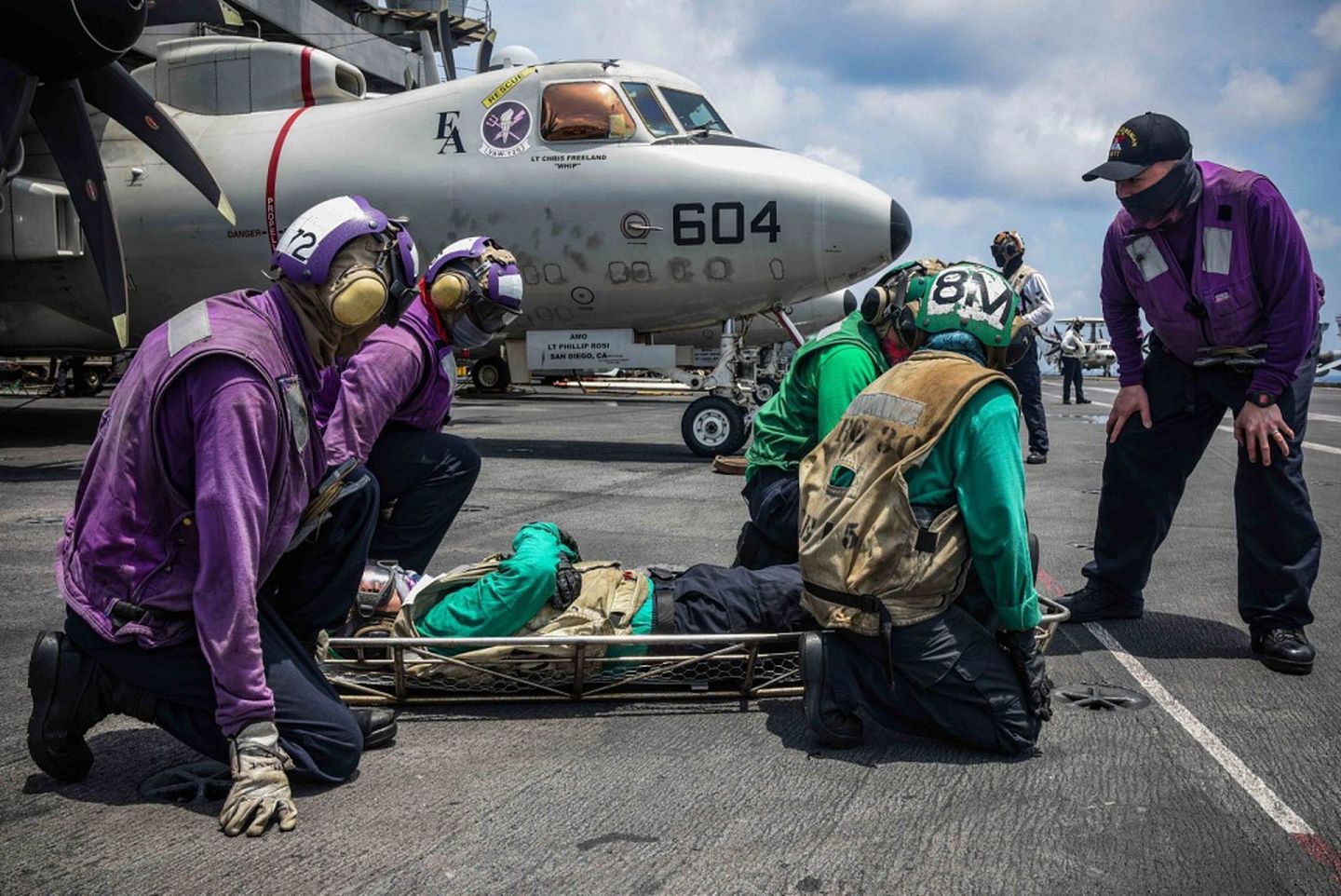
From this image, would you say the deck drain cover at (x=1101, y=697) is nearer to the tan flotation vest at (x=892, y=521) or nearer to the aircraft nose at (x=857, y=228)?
the tan flotation vest at (x=892, y=521)

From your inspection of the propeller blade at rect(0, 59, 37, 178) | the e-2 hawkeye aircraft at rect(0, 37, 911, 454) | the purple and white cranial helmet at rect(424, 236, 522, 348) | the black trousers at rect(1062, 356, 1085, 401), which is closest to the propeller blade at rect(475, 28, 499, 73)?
the e-2 hawkeye aircraft at rect(0, 37, 911, 454)

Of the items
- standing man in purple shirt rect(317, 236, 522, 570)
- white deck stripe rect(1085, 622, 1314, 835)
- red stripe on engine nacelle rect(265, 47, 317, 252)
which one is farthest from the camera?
red stripe on engine nacelle rect(265, 47, 317, 252)

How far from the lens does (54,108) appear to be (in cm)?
970

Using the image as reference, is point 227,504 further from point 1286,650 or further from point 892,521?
point 1286,650

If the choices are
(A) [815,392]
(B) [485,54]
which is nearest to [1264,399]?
(A) [815,392]

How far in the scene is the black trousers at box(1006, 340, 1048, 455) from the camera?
10.9 meters

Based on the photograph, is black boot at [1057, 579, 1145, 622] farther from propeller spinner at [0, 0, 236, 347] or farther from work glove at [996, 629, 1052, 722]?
propeller spinner at [0, 0, 236, 347]

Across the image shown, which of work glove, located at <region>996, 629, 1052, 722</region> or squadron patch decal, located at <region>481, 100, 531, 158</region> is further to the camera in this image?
squadron patch decal, located at <region>481, 100, 531, 158</region>

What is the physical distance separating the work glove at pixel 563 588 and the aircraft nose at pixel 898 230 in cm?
723

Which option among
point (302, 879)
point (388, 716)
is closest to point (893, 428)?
point (388, 716)

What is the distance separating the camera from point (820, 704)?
3336 mm

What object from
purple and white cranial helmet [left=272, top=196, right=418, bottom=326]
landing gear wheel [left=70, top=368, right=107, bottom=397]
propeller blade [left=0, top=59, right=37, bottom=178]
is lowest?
landing gear wheel [left=70, top=368, right=107, bottom=397]

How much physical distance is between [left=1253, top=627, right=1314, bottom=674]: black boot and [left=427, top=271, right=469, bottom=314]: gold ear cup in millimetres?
3534

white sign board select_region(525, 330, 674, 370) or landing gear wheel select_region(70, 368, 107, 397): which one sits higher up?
white sign board select_region(525, 330, 674, 370)
